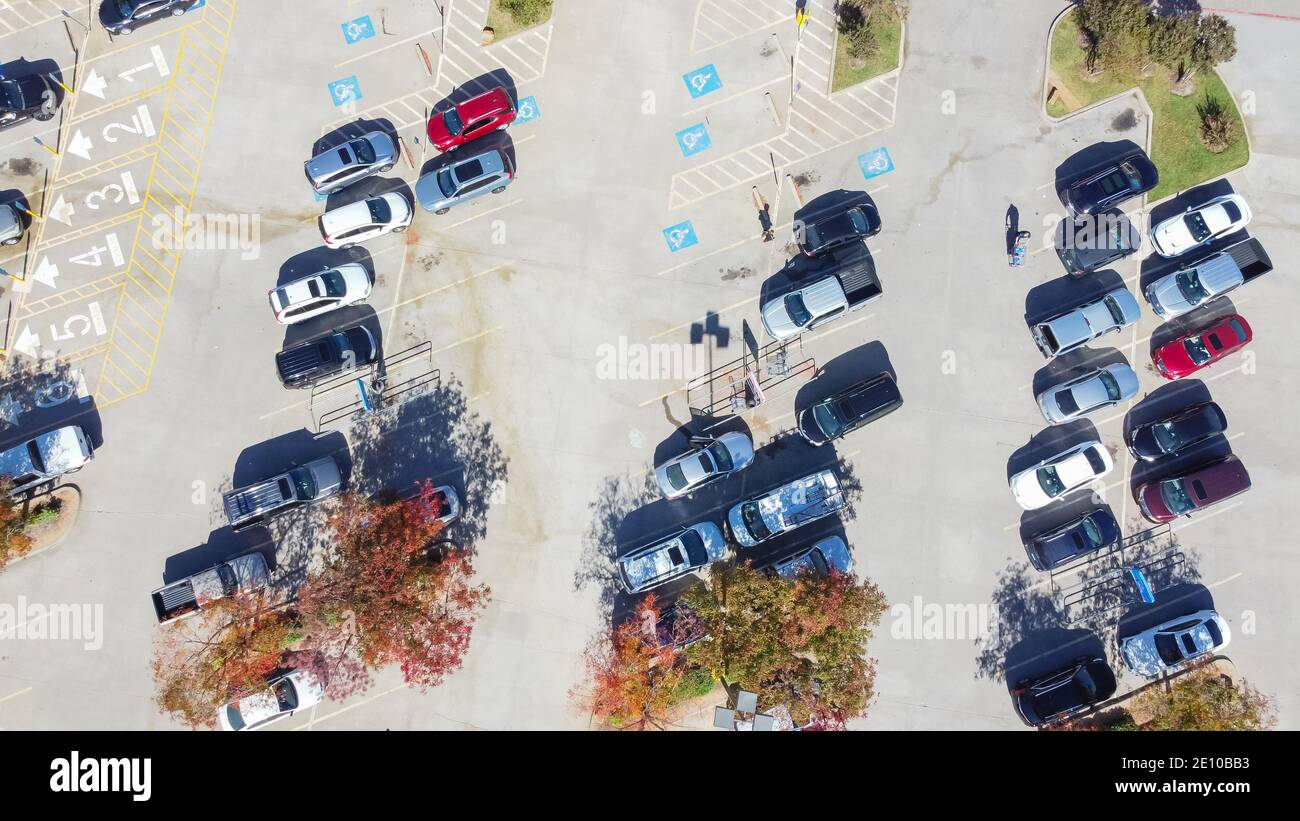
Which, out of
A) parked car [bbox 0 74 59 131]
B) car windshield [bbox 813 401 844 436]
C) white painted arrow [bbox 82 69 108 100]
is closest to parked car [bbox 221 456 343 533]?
parked car [bbox 0 74 59 131]

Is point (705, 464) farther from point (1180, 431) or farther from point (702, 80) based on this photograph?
point (1180, 431)

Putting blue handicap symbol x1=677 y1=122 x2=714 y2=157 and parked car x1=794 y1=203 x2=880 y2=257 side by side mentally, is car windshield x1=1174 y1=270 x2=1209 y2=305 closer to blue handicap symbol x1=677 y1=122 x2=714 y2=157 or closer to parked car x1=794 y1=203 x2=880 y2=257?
parked car x1=794 y1=203 x2=880 y2=257

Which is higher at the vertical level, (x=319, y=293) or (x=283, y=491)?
(x=319, y=293)

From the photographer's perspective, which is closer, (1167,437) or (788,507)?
(1167,437)

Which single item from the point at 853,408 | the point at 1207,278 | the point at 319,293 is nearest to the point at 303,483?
the point at 319,293

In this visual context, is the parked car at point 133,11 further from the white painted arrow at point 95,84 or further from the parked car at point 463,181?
the parked car at point 463,181

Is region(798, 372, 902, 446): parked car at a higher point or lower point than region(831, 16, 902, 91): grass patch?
lower
